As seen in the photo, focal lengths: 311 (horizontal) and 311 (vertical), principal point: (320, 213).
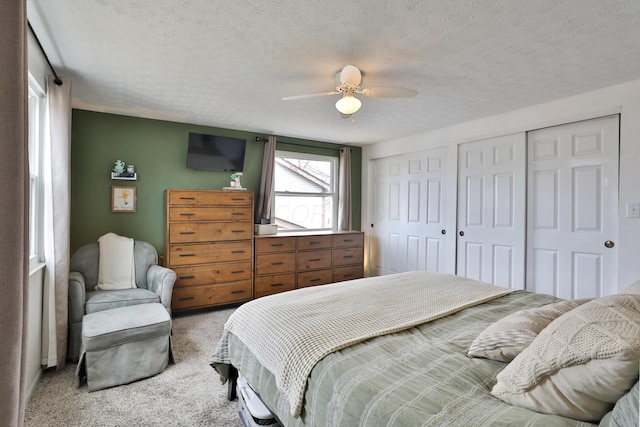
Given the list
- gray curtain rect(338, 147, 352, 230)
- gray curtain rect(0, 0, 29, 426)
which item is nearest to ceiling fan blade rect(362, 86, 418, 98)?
gray curtain rect(0, 0, 29, 426)

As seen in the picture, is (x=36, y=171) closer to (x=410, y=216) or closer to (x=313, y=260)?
A: (x=313, y=260)

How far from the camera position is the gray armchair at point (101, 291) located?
101 inches

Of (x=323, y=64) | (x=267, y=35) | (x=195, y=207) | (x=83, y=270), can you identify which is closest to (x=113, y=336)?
(x=83, y=270)

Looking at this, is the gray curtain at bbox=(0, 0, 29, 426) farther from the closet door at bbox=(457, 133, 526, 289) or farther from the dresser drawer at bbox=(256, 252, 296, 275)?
the closet door at bbox=(457, 133, 526, 289)

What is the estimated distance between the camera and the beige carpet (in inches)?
73.0

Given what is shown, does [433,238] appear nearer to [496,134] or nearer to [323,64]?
[496,134]

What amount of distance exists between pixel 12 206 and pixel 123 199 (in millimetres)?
3084

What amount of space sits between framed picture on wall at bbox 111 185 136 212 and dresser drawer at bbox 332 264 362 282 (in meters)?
2.80

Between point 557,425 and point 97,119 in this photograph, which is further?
point 97,119

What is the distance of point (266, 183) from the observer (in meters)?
4.47

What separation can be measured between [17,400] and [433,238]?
14.1 ft

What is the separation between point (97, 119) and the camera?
3.56 m

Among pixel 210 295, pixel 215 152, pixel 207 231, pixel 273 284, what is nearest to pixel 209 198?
pixel 207 231

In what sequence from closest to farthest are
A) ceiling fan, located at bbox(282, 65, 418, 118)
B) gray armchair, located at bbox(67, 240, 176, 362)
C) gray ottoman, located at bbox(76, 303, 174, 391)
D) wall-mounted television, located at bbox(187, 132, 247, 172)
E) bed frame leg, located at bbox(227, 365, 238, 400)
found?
bed frame leg, located at bbox(227, 365, 238, 400) < gray ottoman, located at bbox(76, 303, 174, 391) < ceiling fan, located at bbox(282, 65, 418, 118) < gray armchair, located at bbox(67, 240, 176, 362) < wall-mounted television, located at bbox(187, 132, 247, 172)
